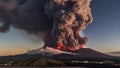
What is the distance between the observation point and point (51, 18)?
1324 inches

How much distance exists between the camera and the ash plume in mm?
32469

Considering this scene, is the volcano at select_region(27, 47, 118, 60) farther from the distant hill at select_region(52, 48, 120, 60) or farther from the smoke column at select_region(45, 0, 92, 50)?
the smoke column at select_region(45, 0, 92, 50)

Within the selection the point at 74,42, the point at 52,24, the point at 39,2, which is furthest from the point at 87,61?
the point at 39,2

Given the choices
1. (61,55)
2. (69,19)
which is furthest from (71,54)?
(69,19)

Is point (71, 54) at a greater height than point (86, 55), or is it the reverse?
point (71, 54)

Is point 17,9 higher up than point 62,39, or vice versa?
point 17,9

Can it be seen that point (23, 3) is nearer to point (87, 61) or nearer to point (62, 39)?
point (62, 39)

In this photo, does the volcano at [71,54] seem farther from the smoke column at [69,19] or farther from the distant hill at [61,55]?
the smoke column at [69,19]

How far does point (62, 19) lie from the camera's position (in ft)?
108

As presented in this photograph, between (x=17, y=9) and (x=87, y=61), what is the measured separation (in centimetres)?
793

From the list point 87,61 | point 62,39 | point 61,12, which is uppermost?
point 61,12

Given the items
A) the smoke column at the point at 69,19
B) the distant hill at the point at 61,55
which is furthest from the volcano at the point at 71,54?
the smoke column at the point at 69,19

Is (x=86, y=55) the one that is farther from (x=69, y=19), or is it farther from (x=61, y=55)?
(x=69, y=19)

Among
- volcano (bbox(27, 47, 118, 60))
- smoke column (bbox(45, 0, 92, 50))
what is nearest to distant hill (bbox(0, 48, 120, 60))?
volcano (bbox(27, 47, 118, 60))
